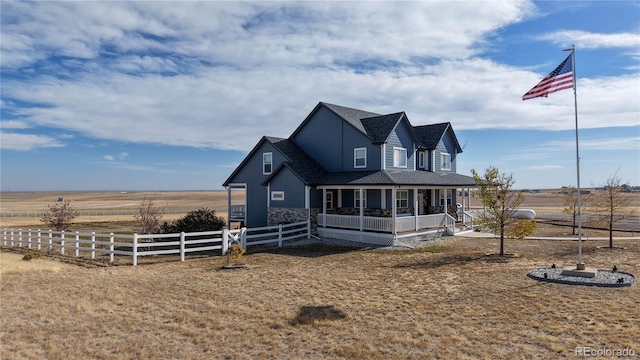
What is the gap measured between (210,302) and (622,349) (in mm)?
9708

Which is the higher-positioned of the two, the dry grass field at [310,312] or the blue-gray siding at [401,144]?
the blue-gray siding at [401,144]

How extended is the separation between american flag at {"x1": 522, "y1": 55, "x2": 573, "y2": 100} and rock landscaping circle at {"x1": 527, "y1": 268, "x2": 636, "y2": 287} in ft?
21.7

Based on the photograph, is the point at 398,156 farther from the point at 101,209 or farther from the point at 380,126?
the point at 101,209

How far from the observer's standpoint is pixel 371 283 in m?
13.0

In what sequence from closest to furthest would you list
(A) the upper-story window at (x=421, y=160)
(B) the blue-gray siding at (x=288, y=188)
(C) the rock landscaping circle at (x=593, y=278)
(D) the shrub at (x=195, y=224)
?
(C) the rock landscaping circle at (x=593, y=278) → (D) the shrub at (x=195, y=224) → (B) the blue-gray siding at (x=288, y=188) → (A) the upper-story window at (x=421, y=160)

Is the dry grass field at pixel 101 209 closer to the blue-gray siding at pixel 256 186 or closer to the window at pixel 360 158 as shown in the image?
the blue-gray siding at pixel 256 186

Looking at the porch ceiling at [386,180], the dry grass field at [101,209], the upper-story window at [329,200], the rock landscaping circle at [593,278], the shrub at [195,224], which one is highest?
the porch ceiling at [386,180]

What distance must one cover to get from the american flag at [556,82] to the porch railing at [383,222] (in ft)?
34.4

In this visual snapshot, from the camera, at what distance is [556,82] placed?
1406cm

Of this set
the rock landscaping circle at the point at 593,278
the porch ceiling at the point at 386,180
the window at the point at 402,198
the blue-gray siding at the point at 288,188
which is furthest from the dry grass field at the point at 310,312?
the window at the point at 402,198

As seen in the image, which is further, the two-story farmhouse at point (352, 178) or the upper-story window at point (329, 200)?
the upper-story window at point (329, 200)

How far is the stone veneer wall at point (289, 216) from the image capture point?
25.4 metres

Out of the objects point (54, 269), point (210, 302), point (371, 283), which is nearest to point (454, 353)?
point (371, 283)

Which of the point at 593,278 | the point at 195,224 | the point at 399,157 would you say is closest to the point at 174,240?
the point at 195,224
